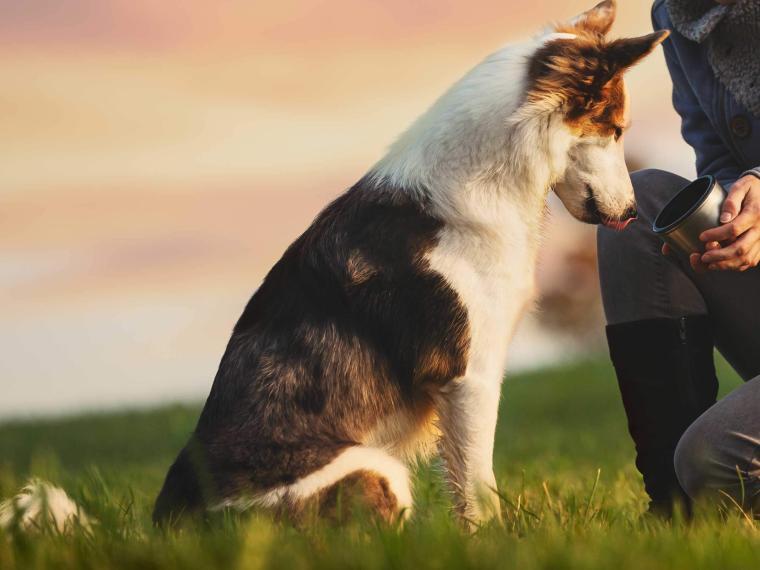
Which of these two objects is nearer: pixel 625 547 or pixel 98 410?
pixel 625 547

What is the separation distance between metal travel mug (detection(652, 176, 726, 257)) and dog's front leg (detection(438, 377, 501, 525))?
32.6 inches

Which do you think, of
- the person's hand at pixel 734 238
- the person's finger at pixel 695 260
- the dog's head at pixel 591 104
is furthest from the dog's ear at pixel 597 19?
the person's finger at pixel 695 260

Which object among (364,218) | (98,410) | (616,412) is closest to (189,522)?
(364,218)

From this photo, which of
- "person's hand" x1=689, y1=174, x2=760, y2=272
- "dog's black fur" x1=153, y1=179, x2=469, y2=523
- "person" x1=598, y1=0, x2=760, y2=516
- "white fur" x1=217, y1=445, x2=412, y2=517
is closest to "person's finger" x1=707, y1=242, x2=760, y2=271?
"person's hand" x1=689, y1=174, x2=760, y2=272

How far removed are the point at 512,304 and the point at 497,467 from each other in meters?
2.83

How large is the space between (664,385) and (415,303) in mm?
1188

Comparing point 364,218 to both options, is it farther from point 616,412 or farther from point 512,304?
point 616,412

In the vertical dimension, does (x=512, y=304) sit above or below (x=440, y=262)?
below

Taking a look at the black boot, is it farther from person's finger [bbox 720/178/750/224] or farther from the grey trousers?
person's finger [bbox 720/178/750/224]

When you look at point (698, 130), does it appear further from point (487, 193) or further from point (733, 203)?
point (487, 193)

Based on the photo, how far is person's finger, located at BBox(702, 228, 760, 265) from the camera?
329 cm

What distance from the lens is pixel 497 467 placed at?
6148 millimetres

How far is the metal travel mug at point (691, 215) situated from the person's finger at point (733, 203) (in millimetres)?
17

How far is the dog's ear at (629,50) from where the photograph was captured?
136 inches
